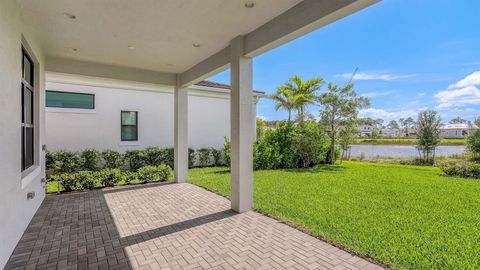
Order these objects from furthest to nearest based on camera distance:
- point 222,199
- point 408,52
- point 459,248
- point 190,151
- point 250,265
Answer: point 408,52, point 190,151, point 222,199, point 459,248, point 250,265

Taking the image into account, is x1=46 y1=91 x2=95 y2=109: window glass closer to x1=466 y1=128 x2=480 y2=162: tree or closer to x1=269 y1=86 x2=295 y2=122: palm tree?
x1=269 y1=86 x2=295 y2=122: palm tree

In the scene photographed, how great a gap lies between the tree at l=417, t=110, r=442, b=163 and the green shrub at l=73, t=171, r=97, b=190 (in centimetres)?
1661

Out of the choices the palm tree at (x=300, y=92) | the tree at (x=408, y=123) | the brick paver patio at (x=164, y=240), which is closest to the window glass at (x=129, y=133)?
the brick paver patio at (x=164, y=240)

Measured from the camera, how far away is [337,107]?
45.7ft

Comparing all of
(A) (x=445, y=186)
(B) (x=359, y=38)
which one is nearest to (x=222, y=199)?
(A) (x=445, y=186)

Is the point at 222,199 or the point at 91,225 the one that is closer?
the point at 91,225

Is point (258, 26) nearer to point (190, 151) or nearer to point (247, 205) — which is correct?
point (247, 205)

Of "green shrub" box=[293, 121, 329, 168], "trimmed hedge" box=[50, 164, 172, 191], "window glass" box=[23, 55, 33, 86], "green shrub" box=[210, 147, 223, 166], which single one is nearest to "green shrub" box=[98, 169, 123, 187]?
"trimmed hedge" box=[50, 164, 172, 191]

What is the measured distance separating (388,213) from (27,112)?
8.08 metres

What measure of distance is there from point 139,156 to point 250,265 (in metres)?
9.07

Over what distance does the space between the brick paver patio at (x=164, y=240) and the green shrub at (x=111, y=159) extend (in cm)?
435

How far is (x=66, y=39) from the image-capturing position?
544 cm

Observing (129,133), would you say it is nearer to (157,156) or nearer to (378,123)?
(157,156)

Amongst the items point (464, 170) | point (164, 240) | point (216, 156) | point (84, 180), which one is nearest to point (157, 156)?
point (216, 156)
